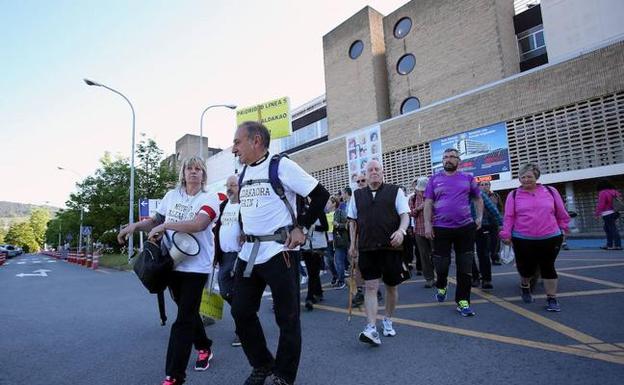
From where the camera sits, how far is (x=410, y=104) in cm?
2553

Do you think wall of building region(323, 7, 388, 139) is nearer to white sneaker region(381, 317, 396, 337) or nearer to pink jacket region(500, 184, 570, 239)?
pink jacket region(500, 184, 570, 239)

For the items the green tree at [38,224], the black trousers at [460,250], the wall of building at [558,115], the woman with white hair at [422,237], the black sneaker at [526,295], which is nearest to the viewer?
the black trousers at [460,250]

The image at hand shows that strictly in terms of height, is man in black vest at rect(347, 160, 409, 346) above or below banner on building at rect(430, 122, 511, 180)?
below

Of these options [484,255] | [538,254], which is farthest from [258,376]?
[484,255]

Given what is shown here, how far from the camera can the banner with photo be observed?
22.9m

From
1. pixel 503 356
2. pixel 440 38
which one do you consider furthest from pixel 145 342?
pixel 440 38

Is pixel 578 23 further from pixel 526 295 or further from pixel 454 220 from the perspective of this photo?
pixel 454 220

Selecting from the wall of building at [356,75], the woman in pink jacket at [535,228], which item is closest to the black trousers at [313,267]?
the woman in pink jacket at [535,228]

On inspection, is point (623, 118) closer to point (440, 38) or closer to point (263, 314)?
point (440, 38)

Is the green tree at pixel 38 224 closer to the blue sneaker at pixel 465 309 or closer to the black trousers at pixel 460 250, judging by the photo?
the black trousers at pixel 460 250

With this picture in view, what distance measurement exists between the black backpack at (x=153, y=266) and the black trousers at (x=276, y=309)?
570 mm

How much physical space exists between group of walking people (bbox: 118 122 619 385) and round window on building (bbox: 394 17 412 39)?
22.6 m

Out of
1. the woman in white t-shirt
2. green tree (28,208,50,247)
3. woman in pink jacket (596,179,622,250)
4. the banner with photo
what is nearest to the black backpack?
the woman in white t-shirt

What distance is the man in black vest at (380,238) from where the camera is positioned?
379 cm
